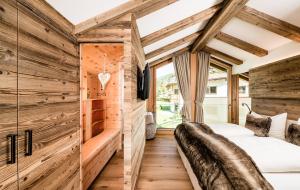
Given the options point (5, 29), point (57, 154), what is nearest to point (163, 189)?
point (57, 154)

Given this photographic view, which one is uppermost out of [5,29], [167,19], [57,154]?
[167,19]

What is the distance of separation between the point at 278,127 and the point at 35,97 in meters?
3.57

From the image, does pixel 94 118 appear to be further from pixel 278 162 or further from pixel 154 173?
pixel 278 162

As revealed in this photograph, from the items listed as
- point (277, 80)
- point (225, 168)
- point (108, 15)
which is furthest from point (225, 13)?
point (225, 168)

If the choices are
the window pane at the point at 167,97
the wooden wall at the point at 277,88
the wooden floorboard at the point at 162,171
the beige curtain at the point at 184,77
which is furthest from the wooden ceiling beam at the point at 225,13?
the wooden floorboard at the point at 162,171

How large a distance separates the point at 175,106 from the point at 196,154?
12.2 ft

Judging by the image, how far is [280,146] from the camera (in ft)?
7.64

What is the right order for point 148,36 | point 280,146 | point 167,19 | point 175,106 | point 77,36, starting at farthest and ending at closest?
point 175,106 → point 148,36 → point 167,19 → point 280,146 → point 77,36

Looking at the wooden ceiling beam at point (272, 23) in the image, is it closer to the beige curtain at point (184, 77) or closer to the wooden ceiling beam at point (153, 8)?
the wooden ceiling beam at point (153, 8)

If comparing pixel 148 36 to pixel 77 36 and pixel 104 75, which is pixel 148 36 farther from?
pixel 77 36

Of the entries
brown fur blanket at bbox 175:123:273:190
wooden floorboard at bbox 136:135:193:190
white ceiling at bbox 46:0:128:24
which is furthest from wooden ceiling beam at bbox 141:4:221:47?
wooden floorboard at bbox 136:135:193:190

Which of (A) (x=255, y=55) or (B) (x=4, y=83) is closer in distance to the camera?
(B) (x=4, y=83)

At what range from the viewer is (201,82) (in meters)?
5.60

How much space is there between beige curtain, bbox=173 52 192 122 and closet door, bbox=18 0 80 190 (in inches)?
158
